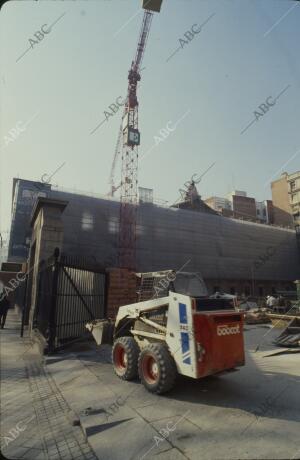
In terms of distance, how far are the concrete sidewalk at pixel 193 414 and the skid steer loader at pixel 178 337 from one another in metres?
0.42

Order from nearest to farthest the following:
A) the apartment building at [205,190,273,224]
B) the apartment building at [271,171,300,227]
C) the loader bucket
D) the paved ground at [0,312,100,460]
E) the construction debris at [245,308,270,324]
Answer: the paved ground at [0,312,100,460] → the loader bucket → the construction debris at [245,308,270,324] → the apartment building at [271,171,300,227] → the apartment building at [205,190,273,224]

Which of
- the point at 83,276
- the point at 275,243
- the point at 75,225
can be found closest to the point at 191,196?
the point at 275,243

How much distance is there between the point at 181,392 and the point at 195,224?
42840 mm

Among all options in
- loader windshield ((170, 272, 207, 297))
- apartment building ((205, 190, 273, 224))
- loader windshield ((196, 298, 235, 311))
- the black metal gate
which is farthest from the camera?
apartment building ((205, 190, 273, 224))

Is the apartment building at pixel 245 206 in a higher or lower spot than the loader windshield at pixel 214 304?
higher

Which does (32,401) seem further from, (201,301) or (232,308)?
(232,308)

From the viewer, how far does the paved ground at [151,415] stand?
3.43 m

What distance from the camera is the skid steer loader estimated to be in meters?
4.87

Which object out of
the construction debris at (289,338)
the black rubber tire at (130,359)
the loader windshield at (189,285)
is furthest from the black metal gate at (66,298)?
the construction debris at (289,338)

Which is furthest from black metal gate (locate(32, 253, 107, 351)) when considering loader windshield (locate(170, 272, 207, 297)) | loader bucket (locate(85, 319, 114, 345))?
loader windshield (locate(170, 272, 207, 297))

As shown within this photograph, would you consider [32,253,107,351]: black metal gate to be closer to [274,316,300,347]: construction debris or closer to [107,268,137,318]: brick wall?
[107,268,137,318]: brick wall

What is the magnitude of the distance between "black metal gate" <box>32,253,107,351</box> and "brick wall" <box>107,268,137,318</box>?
0.95ft

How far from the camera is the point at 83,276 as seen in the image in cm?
1062

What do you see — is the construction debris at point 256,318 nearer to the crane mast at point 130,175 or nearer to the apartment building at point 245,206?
the crane mast at point 130,175
